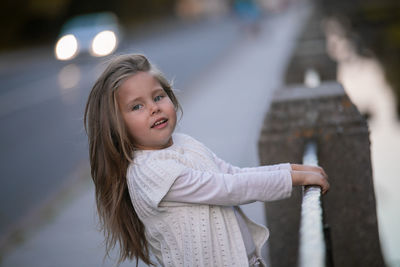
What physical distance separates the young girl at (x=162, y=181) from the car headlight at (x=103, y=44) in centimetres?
1700

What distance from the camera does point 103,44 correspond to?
19203mm

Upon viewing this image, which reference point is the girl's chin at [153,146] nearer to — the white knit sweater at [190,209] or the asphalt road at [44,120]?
the white knit sweater at [190,209]

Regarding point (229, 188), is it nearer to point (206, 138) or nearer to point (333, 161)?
point (333, 161)

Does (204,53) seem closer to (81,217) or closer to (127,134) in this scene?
(81,217)

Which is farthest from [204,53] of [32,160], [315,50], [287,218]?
[287,218]

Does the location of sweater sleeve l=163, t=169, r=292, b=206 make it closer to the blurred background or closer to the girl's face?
the girl's face

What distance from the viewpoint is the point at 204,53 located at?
19.4 meters

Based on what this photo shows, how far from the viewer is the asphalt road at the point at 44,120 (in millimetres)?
6043

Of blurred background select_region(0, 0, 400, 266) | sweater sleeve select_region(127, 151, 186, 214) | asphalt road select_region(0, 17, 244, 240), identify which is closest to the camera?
sweater sleeve select_region(127, 151, 186, 214)

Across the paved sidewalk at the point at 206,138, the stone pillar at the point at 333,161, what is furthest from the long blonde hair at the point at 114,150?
the stone pillar at the point at 333,161

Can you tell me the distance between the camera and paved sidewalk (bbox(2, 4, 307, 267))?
12.7 ft

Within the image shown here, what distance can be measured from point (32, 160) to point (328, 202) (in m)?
5.72

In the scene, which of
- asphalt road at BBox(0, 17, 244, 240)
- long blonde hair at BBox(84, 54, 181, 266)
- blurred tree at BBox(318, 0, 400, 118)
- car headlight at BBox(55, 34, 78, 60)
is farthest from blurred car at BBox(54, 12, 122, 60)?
long blonde hair at BBox(84, 54, 181, 266)

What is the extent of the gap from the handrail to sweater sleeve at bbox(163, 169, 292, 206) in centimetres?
10
